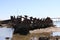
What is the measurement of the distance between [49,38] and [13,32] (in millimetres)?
2656

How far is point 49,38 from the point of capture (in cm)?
1067

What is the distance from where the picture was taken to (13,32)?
12594mm

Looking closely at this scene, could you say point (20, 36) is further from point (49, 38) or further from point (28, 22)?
point (49, 38)

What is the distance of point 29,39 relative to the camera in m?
12.2

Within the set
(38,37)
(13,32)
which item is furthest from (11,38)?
(38,37)

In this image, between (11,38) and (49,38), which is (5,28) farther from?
(49,38)

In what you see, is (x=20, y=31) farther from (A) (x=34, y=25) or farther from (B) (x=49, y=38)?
(B) (x=49, y=38)

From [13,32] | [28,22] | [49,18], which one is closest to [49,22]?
[49,18]

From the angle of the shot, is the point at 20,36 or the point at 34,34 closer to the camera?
the point at 34,34

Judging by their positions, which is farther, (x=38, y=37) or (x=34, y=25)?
(x=34, y=25)

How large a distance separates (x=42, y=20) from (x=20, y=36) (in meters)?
1.54

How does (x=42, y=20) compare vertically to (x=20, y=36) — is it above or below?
above

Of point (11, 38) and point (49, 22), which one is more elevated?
point (49, 22)

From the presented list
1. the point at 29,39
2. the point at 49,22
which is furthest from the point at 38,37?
the point at 49,22
